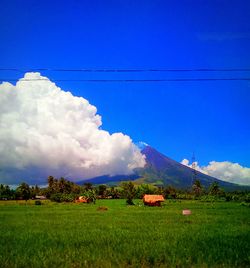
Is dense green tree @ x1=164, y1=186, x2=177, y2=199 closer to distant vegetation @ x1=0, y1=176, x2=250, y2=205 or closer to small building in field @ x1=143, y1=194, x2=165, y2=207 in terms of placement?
distant vegetation @ x1=0, y1=176, x2=250, y2=205

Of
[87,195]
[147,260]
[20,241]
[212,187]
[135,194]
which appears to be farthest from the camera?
[135,194]

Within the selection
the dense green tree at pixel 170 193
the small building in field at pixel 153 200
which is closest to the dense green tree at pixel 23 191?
the dense green tree at pixel 170 193

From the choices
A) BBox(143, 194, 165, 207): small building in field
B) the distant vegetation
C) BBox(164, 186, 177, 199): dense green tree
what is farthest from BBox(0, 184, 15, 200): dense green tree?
BBox(143, 194, 165, 207): small building in field

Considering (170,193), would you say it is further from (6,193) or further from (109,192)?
(6,193)

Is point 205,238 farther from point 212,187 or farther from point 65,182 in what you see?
point 65,182

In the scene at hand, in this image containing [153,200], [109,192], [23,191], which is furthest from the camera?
[109,192]

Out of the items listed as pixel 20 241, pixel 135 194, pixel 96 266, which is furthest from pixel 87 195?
pixel 96 266

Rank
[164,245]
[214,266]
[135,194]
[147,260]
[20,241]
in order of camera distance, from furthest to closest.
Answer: [135,194], [20,241], [164,245], [147,260], [214,266]

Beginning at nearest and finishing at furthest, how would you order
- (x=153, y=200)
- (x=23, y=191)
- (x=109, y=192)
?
(x=153, y=200)
(x=23, y=191)
(x=109, y=192)

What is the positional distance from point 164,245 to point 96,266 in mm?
3678

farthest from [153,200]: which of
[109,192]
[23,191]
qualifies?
[109,192]

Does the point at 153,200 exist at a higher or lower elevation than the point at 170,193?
lower

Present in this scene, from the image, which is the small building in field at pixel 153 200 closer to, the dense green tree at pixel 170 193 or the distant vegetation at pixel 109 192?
the distant vegetation at pixel 109 192

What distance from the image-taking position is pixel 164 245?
1289 centimetres
